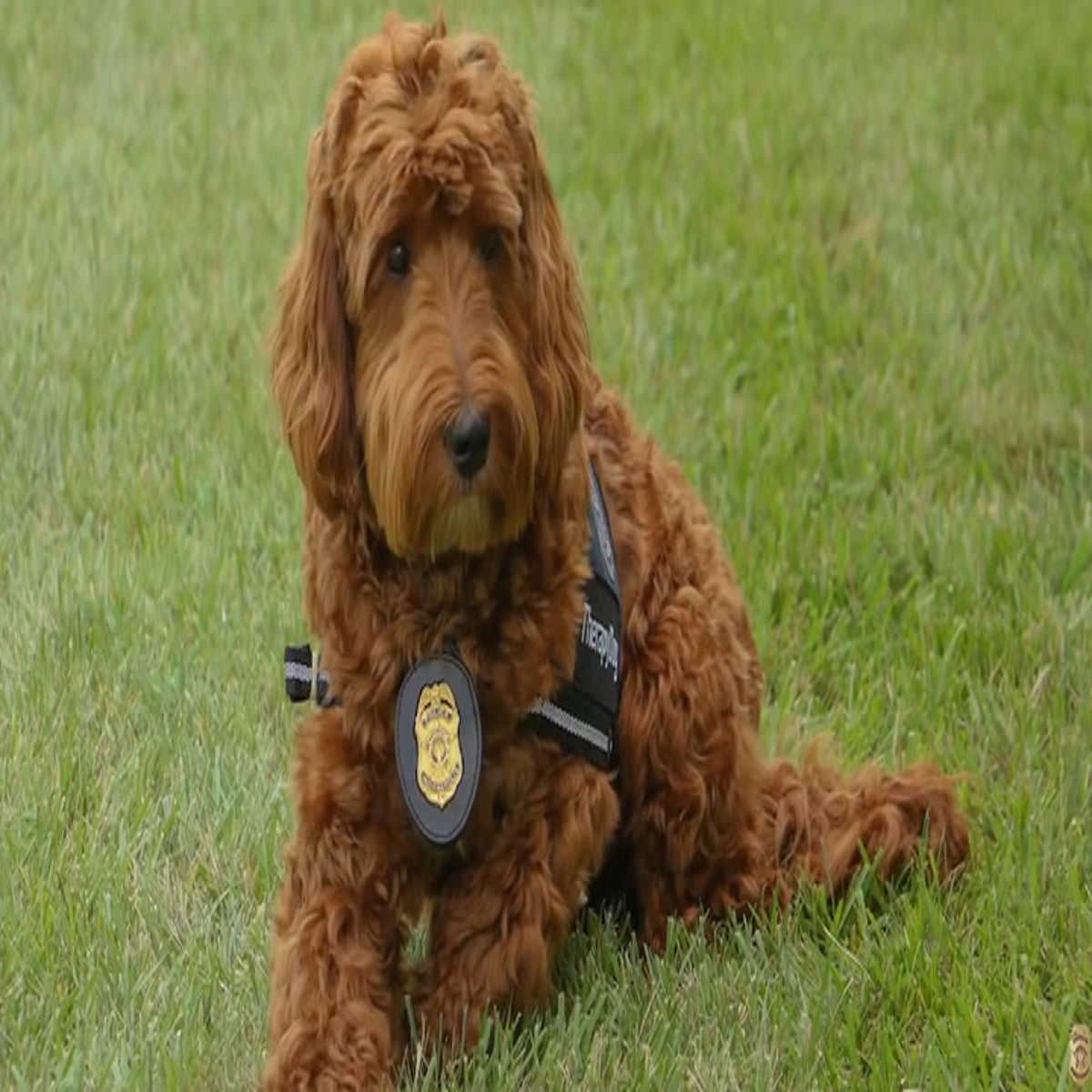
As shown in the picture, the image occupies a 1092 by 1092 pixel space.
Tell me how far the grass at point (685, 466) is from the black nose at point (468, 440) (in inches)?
41.6

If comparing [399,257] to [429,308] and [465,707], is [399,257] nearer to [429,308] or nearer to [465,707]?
[429,308]

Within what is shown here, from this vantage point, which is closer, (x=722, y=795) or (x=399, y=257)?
(x=399, y=257)

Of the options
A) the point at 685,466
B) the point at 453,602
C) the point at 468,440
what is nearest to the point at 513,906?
the point at 453,602

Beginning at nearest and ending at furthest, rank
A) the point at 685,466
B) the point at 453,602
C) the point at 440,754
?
the point at 440,754 < the point at 453,602 < the point at 685,466

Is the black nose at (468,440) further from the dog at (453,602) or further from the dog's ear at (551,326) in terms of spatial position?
the dog's ear at (551,326)

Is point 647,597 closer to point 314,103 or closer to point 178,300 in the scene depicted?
point 178,300

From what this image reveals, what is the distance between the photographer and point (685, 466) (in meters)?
6.88

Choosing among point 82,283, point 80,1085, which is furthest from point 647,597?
point 82,283

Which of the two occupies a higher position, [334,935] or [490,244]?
[490,244]

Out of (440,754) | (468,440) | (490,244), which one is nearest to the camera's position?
(468,440)

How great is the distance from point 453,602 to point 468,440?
44cm

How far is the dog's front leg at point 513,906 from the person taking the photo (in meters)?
4.35

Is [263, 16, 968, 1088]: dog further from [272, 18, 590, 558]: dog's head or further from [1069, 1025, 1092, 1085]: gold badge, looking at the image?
[1069, 1025, 1092, 1085]: gold badge

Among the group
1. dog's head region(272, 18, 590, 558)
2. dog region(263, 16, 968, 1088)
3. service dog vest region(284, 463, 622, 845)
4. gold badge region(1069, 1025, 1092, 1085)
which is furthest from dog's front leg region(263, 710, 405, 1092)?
gold badge region(1069, 1025, 1092, 1085)
